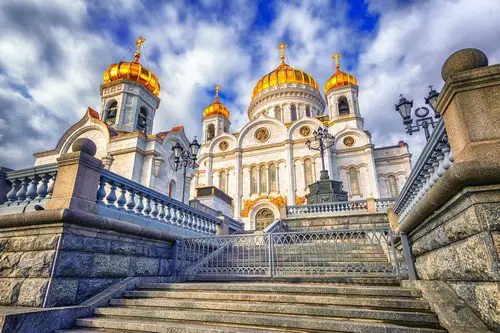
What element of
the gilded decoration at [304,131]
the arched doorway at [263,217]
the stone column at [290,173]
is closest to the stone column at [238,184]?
the arched doorway at [263,217]

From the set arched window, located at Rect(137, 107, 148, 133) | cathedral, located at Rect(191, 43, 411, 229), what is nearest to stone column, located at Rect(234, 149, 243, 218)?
cathedral, located at Rect(191, 43, 411, 229)

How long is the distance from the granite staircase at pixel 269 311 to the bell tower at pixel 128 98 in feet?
62.1

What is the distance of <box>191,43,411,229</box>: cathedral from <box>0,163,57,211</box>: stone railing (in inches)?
822

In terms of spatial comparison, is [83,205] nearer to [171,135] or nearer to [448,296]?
[448,296]

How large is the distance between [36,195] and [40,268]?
6.41ft

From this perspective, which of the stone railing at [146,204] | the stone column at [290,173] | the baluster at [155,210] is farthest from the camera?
the stone column at [290,173]

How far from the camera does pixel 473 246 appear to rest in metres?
2.55

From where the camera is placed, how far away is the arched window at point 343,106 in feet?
102

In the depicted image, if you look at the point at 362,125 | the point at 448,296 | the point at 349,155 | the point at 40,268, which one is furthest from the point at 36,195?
the point at 362,125

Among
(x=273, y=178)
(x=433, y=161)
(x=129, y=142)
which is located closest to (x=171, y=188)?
(x=129, y=142)

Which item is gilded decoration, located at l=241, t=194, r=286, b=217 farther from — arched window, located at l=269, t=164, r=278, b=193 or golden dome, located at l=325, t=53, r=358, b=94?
golden dome, located at l=325, t=53, r=358, b=94

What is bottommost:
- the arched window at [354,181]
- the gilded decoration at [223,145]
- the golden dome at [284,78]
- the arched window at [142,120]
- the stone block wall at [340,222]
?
the stone block wall at [340,222]

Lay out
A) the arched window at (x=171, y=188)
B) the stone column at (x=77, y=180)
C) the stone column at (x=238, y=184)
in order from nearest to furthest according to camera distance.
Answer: the stone column at (x=77, y=180)
the arched window at (x=171, y=188)
the stone column at (x=238, y=184)

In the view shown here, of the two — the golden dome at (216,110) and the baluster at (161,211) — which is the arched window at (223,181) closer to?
the golden dome at (216,110)
